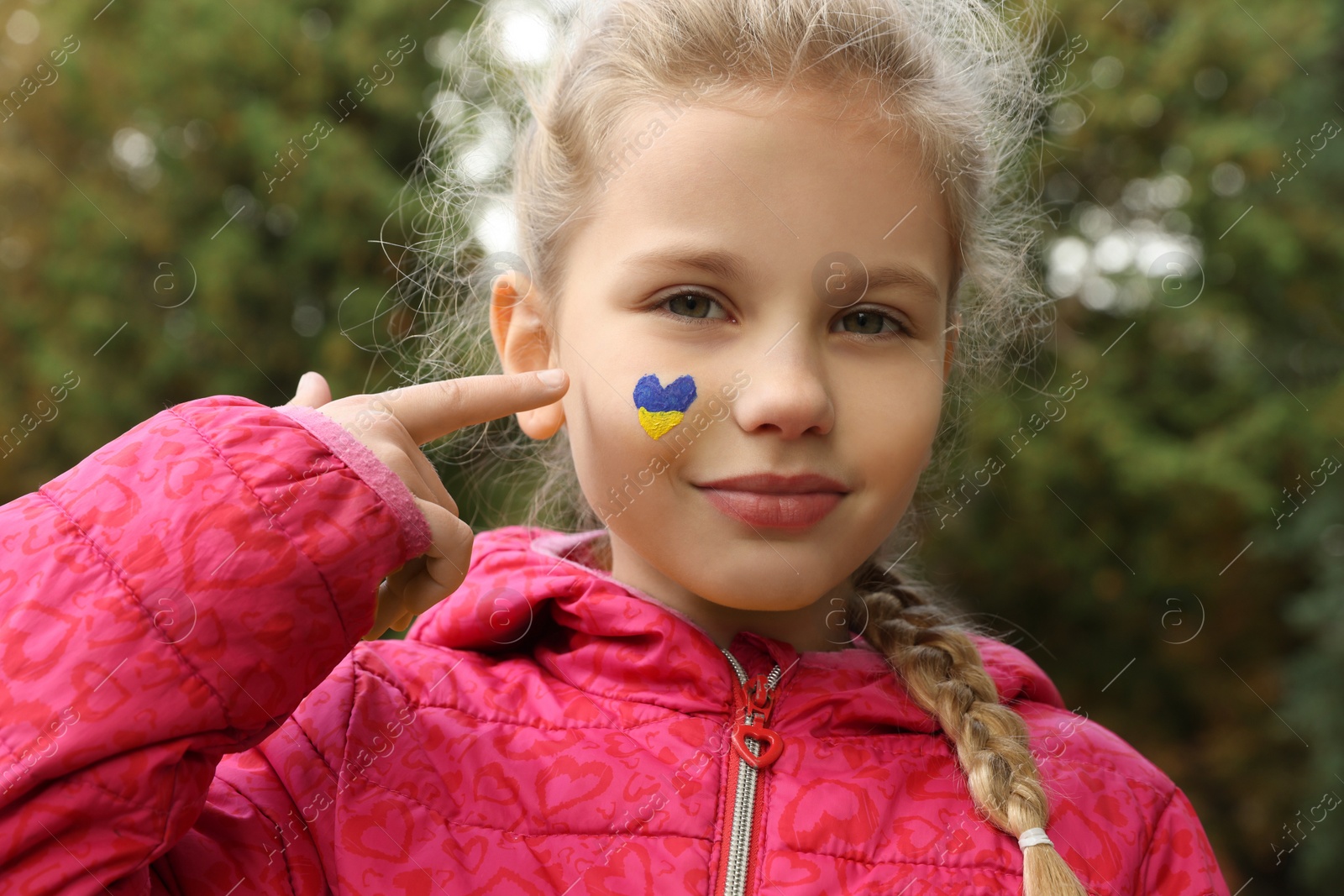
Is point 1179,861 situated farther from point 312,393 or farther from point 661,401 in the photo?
point 312,393

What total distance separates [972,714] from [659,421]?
572 mm

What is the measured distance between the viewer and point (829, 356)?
1495mm

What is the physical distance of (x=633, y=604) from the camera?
157cm

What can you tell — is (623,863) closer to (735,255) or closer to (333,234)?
(735,255)

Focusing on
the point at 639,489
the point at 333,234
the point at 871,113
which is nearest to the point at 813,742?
the point at 639,489

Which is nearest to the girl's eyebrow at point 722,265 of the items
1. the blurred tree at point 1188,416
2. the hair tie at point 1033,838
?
the hair tie at point 1033,838

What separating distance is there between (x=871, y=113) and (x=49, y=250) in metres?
4.78

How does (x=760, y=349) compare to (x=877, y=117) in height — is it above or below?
below

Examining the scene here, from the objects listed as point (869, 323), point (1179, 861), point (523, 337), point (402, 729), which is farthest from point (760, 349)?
point (1179, 861)

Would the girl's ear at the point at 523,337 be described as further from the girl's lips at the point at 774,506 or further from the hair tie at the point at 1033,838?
the hair tie at the point at 1033,838

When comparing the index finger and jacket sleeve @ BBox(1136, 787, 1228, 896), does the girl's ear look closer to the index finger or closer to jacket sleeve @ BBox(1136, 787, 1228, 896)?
the index finger

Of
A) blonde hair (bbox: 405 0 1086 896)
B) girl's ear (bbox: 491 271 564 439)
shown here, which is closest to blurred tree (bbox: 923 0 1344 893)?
blonde hair (bbox: 405 0 1086 896)

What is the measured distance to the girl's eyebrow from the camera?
1.47 meters

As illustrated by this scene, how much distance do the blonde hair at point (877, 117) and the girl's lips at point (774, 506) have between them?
30 cm
